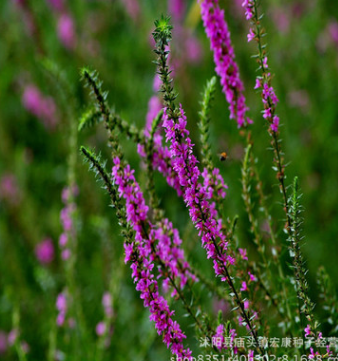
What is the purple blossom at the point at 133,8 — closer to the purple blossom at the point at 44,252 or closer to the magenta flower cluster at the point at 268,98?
the purple blossom at the point at 44,252

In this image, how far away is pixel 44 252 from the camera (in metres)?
3.20

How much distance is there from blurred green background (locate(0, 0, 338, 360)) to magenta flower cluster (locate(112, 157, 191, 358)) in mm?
815

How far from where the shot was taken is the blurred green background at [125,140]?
273 cm

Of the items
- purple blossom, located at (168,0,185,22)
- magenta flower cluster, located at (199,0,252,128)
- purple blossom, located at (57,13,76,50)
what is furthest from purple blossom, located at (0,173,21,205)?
magenta flower cluster, located at (199,0,252,128)

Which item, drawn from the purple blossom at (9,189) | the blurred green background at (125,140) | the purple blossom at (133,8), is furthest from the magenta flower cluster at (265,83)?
the purple blossom at (133,8)

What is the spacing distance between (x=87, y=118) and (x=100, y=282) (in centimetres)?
182

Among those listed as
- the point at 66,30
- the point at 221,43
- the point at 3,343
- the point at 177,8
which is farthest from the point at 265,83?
the point at 66,30

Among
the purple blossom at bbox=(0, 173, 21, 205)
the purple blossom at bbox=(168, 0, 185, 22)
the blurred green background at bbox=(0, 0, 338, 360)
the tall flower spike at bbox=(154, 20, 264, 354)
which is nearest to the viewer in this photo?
the tall flower spike at bbox=(154, 20, 264, 354)

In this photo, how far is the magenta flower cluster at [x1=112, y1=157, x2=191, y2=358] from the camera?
95 cm

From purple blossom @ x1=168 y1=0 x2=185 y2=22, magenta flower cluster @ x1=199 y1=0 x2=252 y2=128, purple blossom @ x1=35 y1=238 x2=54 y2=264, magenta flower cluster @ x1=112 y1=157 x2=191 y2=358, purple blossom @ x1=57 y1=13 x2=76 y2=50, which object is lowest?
magenta flower cluster @ x1=112 y1=157 x2=191 y2=358

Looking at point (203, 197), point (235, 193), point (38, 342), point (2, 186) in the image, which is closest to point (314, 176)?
point (235, 193)

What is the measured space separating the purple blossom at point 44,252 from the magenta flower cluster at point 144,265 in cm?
221

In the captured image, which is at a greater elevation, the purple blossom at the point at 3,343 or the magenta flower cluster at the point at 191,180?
the purple blossom at the point at 3,343

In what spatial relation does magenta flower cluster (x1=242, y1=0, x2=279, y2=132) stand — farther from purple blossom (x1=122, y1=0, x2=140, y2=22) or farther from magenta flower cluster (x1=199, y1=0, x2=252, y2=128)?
purple blossom (x1=122, y1=0, x2=140, y2=22)
